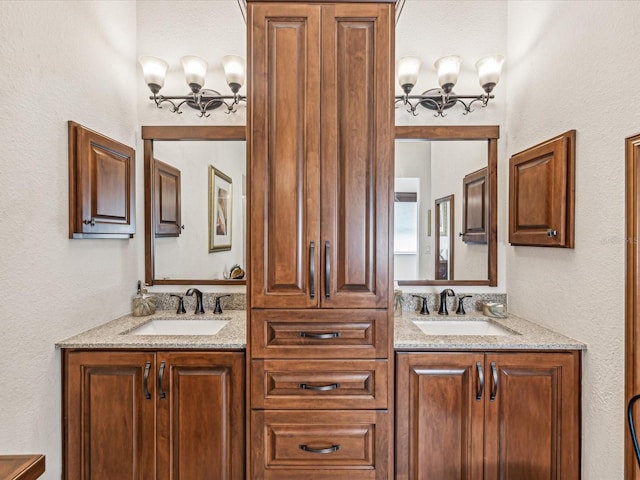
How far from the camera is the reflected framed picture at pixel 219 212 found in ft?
7.72

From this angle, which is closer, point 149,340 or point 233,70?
point 149,340

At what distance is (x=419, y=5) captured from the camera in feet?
7.68

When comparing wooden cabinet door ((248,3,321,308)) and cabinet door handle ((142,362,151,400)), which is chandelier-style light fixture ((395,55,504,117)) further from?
cabinet door handle ((142,362,151,400))

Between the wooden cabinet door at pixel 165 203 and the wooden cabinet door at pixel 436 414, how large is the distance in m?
1.67

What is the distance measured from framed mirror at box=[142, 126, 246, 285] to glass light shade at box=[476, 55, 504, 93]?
1509 mm

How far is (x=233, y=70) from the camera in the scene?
2193 millimetres

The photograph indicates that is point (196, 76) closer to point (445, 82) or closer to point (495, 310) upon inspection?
point (445, 82)

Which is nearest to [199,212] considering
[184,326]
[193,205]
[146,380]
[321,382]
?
[193,205]

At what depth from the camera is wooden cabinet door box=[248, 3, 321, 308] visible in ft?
5.25

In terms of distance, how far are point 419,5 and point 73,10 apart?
77.4 inches

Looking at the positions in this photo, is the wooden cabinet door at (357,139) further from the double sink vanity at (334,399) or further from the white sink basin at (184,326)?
the white sink basin at (184,326)

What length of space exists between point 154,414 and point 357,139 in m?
1.54

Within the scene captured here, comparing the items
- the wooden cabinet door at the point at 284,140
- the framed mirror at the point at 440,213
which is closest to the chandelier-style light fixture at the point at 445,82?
the framed mirror at the point at 440,213

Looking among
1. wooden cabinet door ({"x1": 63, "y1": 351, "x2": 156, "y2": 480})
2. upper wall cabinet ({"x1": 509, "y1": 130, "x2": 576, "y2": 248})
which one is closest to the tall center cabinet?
wooden cabinet door ({"x1": 63, "y1": 351, "x2": 156, "y2": 480})
